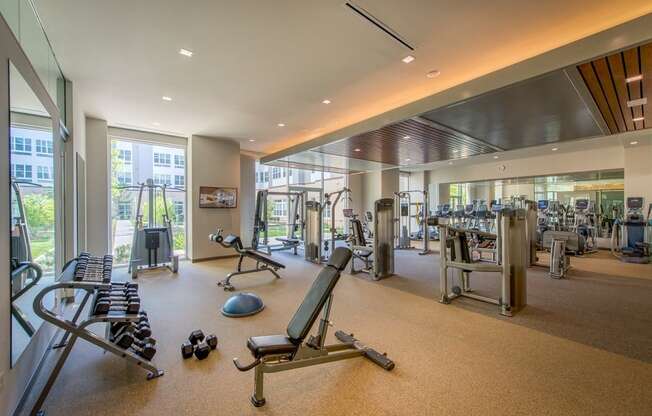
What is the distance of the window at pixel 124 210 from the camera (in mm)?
6301

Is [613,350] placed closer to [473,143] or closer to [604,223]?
[473,143]

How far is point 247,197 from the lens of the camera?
8.53 meters

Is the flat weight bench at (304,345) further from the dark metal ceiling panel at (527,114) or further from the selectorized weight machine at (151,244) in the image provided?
the selectorized weight machine at (151,244)

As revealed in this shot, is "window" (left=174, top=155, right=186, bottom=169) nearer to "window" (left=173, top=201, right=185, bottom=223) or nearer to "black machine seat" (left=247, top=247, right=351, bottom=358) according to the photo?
"window" (left=173, top=201, right=185, bottom=223)

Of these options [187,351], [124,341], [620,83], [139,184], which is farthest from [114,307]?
[620,83]

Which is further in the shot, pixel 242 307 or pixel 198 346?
pixel 242 307

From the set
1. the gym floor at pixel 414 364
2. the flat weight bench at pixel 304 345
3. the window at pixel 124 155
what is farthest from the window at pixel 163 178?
the flat weight bench at pixel 304 345

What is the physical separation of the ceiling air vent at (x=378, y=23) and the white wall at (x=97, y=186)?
5724mm

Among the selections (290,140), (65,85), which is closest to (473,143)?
(290,140)

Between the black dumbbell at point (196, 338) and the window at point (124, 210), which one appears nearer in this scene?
the black dumbbell at point (196, 338)

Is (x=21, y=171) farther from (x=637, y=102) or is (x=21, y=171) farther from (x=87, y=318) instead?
(x=637, y=102)

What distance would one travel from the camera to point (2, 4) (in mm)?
1858

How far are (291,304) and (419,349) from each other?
6.02ft

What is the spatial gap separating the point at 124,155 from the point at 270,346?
6445mm
